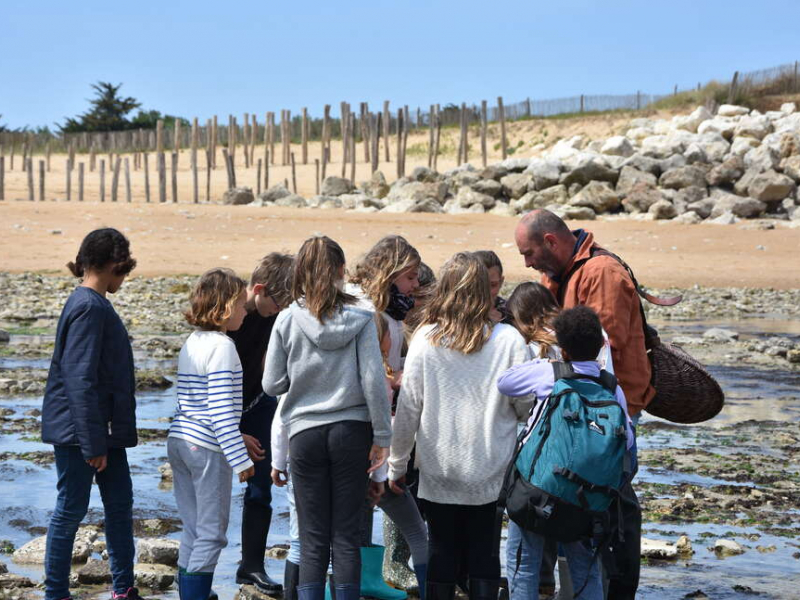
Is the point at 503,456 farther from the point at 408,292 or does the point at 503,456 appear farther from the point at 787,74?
the point at 787,74

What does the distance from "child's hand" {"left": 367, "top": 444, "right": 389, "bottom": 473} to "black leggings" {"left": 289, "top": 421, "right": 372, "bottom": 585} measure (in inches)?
1.2

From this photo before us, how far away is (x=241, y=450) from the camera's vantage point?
452 centimetres

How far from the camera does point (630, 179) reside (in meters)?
35.7

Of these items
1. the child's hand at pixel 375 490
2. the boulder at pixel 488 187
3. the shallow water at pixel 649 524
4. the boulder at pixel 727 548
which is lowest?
the shallow water at pixel 649 524

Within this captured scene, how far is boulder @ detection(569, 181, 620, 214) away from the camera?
34688mm

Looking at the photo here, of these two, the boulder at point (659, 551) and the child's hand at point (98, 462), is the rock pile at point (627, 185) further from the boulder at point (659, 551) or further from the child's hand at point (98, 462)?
the child's hand at point (98, 462)

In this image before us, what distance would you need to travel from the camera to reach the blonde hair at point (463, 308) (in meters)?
4.32

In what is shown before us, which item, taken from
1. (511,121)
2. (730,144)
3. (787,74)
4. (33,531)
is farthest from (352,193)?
(33,531)

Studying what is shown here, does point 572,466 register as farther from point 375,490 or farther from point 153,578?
point 153,578

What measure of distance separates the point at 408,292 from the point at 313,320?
69 cm

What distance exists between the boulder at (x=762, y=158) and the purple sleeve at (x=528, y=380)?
111 ft

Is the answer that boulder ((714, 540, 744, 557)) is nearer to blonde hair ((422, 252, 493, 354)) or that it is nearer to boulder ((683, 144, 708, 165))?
blonde hair ((422, 252, 493, 354))

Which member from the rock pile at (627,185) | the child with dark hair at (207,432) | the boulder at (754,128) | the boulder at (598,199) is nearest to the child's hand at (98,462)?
the child with dark hair at (207,432)

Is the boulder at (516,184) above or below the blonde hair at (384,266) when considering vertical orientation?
above
